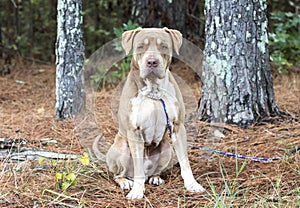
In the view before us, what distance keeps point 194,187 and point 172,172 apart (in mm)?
465

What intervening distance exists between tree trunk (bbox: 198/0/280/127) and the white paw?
1.56 m

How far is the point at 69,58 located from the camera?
4438 millimetres

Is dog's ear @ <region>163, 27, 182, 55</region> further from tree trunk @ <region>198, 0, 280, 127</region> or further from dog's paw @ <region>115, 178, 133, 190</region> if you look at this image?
tree trunk @ <region>198, 0, 280, 127</region>

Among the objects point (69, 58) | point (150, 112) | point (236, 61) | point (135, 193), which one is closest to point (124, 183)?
point (135, 193)

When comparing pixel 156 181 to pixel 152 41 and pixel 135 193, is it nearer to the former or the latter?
pixel 135 193

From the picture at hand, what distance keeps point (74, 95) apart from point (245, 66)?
5.87 ft

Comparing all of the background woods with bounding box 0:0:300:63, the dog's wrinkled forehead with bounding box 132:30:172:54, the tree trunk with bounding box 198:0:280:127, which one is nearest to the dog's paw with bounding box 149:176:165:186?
the dog's wrinkled forehead with bounding box 132:30:172:54

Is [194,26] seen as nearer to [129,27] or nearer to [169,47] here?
[129,27]

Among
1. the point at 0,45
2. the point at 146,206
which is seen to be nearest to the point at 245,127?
the point at 146,206

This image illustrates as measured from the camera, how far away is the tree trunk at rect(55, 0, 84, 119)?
→ 14.2 feet

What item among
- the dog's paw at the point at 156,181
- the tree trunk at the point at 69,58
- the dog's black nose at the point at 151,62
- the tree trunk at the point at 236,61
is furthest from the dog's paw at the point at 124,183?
→ the tree trunk at the point at 69,58

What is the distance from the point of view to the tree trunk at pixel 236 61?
13.0 ft

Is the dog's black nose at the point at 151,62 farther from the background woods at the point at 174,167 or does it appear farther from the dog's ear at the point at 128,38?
the background woods at the point at 174,167

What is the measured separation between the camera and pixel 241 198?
2631mm
